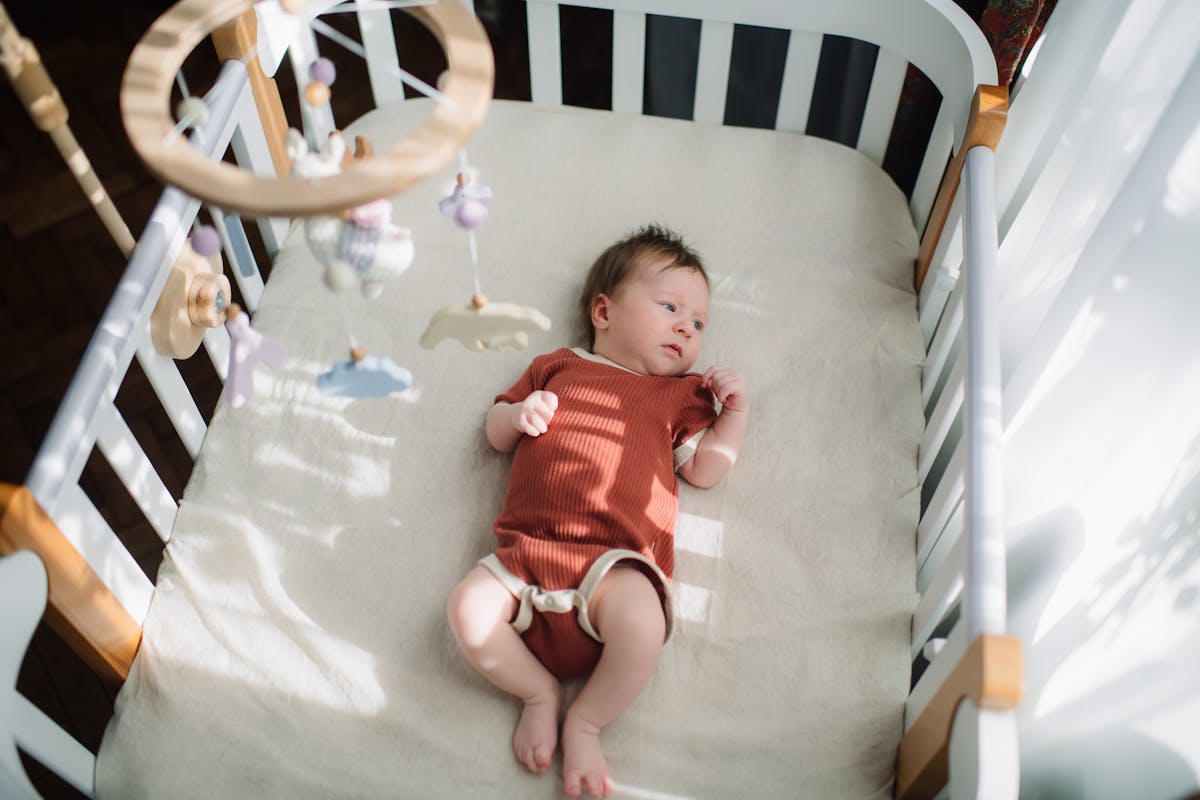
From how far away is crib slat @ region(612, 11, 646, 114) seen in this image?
153cm

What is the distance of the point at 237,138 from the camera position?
4.48 ft

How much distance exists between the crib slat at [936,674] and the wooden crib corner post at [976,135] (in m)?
0.59

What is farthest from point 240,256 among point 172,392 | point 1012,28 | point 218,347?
point 1012,28

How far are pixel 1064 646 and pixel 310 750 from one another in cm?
83

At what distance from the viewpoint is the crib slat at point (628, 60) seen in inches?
60.1

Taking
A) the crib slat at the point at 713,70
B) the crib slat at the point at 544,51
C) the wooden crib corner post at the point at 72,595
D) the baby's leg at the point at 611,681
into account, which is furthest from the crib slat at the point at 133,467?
the crib slat at the point at 713,70

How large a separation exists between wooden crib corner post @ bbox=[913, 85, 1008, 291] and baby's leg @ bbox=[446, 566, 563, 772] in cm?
79

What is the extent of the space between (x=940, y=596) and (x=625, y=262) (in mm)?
599

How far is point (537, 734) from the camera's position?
42.7 inches

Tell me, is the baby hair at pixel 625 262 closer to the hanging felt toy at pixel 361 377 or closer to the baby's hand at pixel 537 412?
the baby's hand at pixel 537 412

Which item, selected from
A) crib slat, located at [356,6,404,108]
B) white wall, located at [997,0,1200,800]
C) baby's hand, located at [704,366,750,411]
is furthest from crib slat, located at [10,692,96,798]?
white wall, located at [997,0,1200,800]

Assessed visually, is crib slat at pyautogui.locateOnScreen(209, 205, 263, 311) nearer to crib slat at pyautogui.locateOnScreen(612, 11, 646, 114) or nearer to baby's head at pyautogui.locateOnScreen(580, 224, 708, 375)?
baby's head at pyautogui.locateOnScreen(580, 224, 708, 375)

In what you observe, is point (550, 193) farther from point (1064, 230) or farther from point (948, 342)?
point (1064, 230)

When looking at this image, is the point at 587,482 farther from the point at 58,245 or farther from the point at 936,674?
the point at 58,245
